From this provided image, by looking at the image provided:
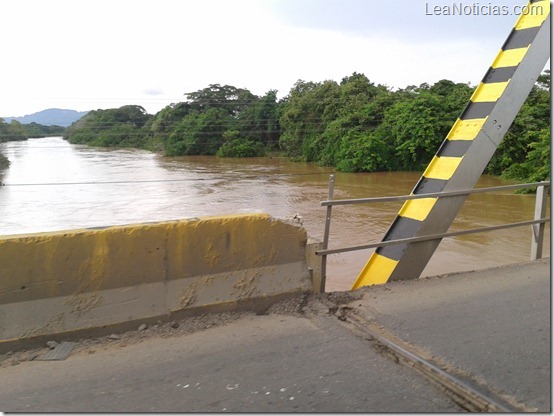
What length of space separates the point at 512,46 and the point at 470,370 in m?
4.39

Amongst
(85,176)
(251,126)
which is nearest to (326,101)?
(251,126)

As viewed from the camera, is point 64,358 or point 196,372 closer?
point 196,372

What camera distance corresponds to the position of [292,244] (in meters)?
4.22

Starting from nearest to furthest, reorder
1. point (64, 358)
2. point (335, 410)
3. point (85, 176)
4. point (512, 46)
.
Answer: point (335, 410) < point (64, 358) < point (512, 46) < point (85, 176)

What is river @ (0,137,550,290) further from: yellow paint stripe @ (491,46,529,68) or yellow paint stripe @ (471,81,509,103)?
yellow paint stripe @ (491,46,529,68)

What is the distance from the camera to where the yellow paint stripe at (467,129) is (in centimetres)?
559

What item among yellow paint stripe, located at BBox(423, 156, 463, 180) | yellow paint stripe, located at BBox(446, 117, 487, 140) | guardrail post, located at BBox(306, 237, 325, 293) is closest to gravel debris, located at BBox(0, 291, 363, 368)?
guardrail post, located at BBox(306, 237, 325, 293)

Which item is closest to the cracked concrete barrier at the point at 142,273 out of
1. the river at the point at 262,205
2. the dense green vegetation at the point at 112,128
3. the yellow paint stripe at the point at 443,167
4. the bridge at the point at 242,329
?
the bridge at the point at 242,329

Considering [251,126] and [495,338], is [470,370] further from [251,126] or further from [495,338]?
[251,126]

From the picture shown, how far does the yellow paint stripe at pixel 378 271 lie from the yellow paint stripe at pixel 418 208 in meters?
0.59

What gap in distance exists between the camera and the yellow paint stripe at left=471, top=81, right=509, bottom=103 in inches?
220

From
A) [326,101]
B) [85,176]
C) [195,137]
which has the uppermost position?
[326,101]

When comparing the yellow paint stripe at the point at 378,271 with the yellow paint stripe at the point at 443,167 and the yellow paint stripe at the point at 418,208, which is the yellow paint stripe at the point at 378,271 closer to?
the yellow paint stripe at the point at 418,208

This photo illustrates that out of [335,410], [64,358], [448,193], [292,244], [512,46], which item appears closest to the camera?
[335,410]
